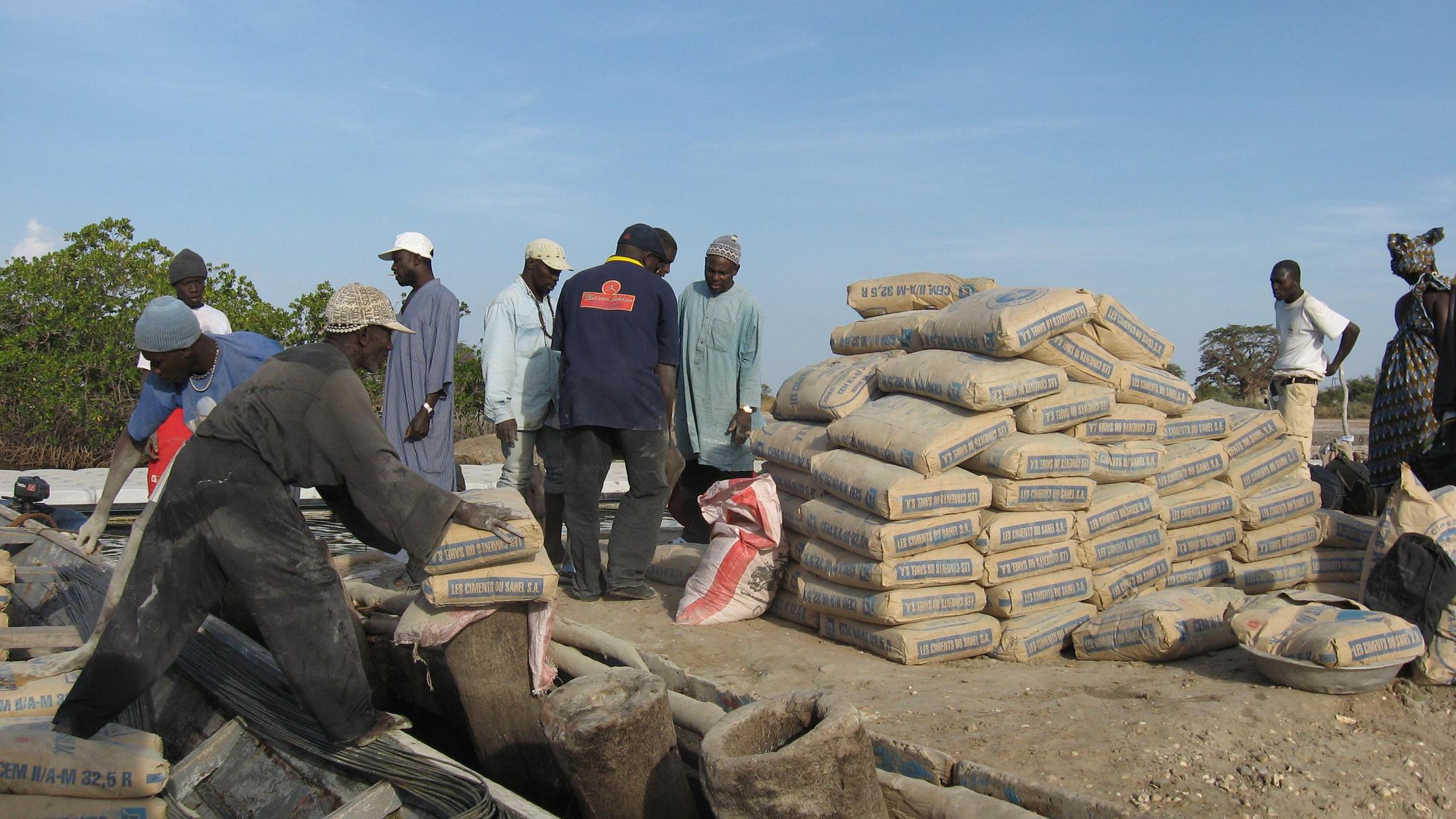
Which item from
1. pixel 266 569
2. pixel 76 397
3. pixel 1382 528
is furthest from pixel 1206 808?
pixel 76 397

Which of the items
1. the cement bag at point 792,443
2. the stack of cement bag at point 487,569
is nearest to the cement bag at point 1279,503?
the cement bag at point 792,443

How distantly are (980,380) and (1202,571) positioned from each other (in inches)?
56.6

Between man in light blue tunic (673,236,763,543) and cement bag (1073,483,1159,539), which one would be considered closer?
cement bag (1073,483,1159,539)

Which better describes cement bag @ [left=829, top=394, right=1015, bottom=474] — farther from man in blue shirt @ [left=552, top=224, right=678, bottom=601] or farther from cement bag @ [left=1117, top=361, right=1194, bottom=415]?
man in blue shirt @ [left=552, top=224, right=678, bottom=601]

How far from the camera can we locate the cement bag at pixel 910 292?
17.1 feet

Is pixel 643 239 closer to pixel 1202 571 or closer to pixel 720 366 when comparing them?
pixel 720 366

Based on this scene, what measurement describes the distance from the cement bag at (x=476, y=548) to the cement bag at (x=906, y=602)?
1.25 m

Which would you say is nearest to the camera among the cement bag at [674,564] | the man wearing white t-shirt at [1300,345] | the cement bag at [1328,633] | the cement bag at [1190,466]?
the cement bag at [1328,633]

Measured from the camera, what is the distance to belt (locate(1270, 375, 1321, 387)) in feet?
22.7

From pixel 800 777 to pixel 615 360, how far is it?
2.52 metres

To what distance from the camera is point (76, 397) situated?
1259cm


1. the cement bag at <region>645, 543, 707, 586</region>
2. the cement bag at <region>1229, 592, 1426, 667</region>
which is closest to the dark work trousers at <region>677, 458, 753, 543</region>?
the cement bag at <region>645, 543, 707, 586</region>

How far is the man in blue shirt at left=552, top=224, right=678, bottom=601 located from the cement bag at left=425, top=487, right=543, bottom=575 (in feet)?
4.15

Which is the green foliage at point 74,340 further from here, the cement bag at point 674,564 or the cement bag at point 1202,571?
the cement bag at point 1202,571
